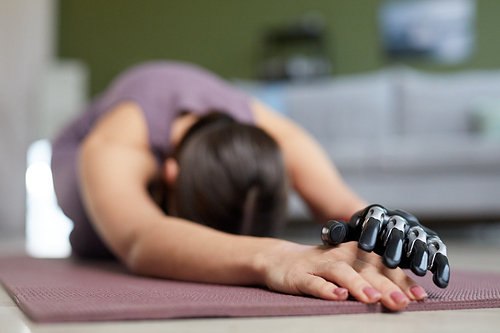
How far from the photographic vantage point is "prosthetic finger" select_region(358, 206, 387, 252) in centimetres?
62

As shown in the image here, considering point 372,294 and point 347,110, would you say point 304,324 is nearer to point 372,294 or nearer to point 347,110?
point 372,294

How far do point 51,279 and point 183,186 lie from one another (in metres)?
0.30

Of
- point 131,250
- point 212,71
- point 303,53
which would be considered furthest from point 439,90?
point 131,250

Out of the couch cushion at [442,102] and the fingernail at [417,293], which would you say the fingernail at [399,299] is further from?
the couch cushion at [442,102]

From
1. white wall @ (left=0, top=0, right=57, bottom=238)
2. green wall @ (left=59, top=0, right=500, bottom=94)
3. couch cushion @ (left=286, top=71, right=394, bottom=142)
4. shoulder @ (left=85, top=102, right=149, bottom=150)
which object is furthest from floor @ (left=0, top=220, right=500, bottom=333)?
green wall @ (left=59, top=0, right=500, bottom=94)

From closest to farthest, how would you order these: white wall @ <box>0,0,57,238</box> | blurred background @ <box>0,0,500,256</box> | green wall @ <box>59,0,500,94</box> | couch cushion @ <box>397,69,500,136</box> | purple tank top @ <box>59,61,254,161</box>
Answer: purple tank top @ <box>59,61,254,161</box> → blurred background @ <box>0,0,500,256</box> → white wall @ <box>0,0,57,238</box> → couch cushion @ <box>397,69,500,136</box> → green wall @ <box>59,0,500,94</box>

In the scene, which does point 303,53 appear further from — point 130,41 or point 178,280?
point 178,280

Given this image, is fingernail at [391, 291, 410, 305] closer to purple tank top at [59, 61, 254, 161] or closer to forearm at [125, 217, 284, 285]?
forearm at [125, 217, 284, 285]

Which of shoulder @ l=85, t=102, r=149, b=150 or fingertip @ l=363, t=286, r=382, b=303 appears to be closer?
fingertip @ l=363, t=286, r=382, b=303

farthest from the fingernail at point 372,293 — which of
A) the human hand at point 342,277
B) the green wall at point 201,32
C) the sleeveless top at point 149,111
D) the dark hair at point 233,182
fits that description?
the green wall at point 201,32

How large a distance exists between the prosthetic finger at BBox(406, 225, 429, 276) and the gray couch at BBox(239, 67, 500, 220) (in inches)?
85.3

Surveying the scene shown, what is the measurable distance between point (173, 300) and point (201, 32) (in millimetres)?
5277

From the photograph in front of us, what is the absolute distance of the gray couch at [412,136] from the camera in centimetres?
266

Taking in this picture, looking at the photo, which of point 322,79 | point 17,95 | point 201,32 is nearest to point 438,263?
point 17,95
